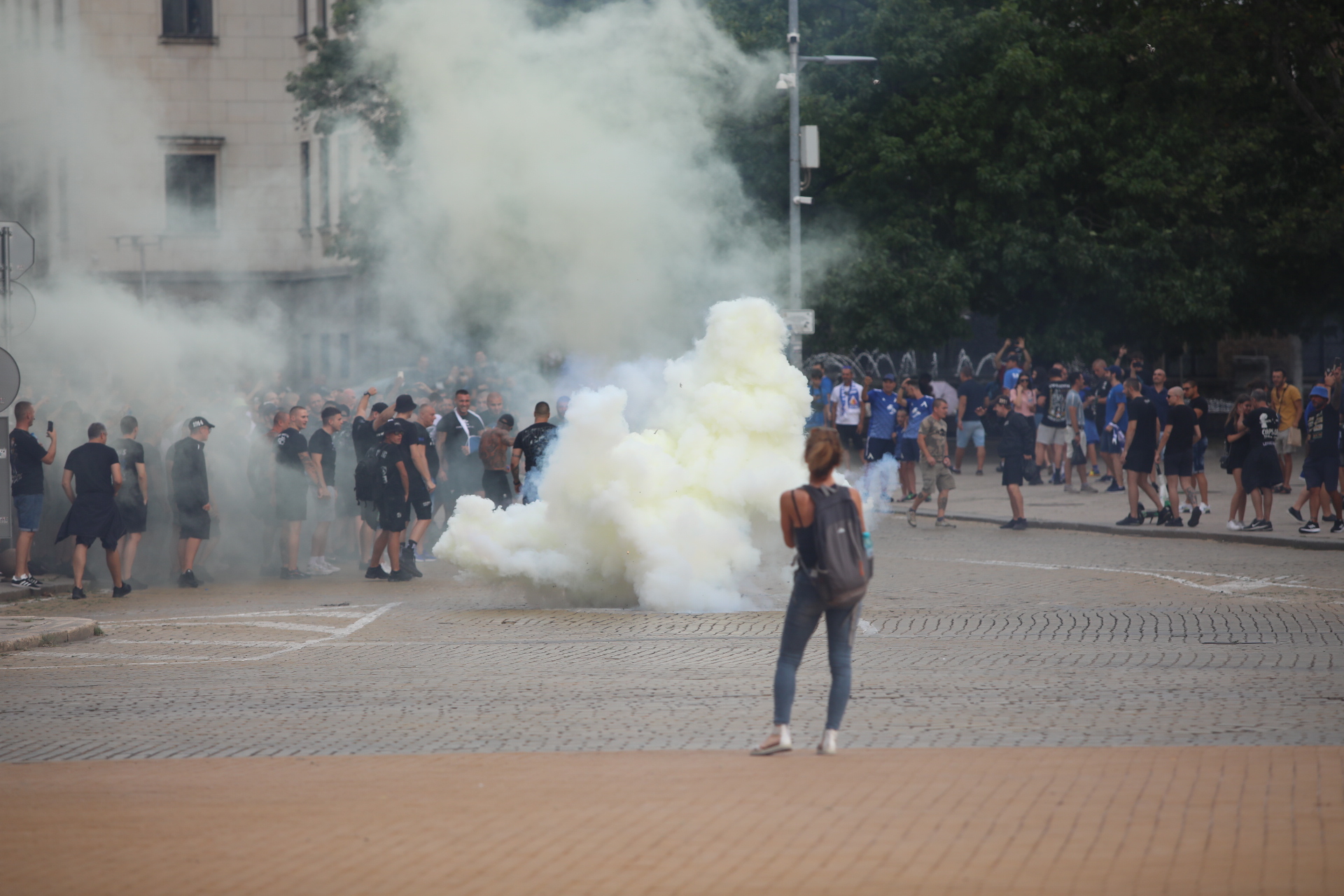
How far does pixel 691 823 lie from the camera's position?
238 inches

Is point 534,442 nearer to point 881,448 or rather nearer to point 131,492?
point 131,492

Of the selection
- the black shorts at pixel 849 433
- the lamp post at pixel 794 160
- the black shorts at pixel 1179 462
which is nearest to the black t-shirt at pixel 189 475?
the lamp post at pixel 794 160

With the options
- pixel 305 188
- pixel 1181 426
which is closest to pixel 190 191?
pixel 305 188

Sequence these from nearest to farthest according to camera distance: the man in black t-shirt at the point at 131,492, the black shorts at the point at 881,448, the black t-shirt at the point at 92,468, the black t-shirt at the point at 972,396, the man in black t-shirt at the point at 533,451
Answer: the black t-shirt at the point at 92,468
the man in black t-shirt at the point at 533,451
the man in black t-shirt at the point at 131,492
the black shorts at the point at 881,448
the black t-shirt at the point at 972,396

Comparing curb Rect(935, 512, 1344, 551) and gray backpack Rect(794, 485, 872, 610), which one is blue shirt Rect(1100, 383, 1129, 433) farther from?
gray backpack Rect(794, 485, 872, 610)

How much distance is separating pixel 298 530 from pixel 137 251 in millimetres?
10871

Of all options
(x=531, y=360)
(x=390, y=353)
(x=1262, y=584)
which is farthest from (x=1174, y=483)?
(x=390, y=353)

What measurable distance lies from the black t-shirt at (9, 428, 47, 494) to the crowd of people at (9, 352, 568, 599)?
0.02 m

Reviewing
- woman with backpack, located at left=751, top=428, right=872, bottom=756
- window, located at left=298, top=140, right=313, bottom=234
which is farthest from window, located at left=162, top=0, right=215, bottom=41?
woman with backpack, located at left=751, top=428, right=872, bottom=756

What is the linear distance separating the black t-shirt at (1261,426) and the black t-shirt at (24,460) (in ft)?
43.4

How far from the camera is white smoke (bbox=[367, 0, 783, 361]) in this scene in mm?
17594

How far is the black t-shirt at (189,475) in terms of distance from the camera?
15375 mm

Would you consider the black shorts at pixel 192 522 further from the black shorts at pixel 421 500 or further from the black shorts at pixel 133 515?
the black shorts at pixel 421 500

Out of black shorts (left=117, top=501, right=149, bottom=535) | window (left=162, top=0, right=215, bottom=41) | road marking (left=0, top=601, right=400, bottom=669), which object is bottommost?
road marking (left=0, top=601, right=400, bottom=669)
